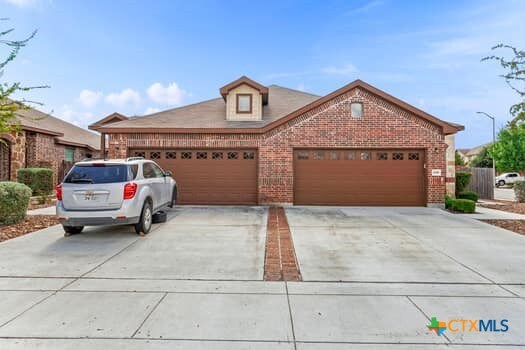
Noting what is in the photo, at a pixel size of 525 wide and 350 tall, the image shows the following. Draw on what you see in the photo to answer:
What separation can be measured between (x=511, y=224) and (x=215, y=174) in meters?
10.5

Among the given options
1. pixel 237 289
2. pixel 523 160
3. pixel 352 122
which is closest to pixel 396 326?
pixel 237 289

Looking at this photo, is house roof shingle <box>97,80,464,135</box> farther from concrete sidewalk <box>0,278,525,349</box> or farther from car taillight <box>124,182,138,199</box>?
concrete sidewalk <box>0,278,525,349</box>

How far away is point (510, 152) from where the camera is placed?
1296 inches

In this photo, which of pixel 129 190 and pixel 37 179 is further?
pixel 37 179

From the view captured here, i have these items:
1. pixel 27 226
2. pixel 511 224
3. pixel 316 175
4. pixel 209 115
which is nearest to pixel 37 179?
pixel 27 226

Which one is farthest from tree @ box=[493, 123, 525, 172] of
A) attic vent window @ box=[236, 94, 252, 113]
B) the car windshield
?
the car windshield

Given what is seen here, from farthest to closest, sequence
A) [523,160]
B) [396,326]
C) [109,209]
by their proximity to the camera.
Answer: [523,160]
[109,209]
[396,326]

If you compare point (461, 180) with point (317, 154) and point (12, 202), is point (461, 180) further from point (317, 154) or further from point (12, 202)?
point (12, 202)

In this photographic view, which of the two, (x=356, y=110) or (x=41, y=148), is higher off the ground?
(x=356, y=110)

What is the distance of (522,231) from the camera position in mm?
7855

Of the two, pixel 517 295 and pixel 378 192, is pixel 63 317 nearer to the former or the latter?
pixel 517 295

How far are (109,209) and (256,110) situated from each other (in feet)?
30.2

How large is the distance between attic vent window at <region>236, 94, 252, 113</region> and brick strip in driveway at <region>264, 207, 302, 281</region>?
278 inches

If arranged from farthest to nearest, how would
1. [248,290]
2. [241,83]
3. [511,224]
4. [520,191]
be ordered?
[520,191] < [241,83] < [511,224] < [248,290]
